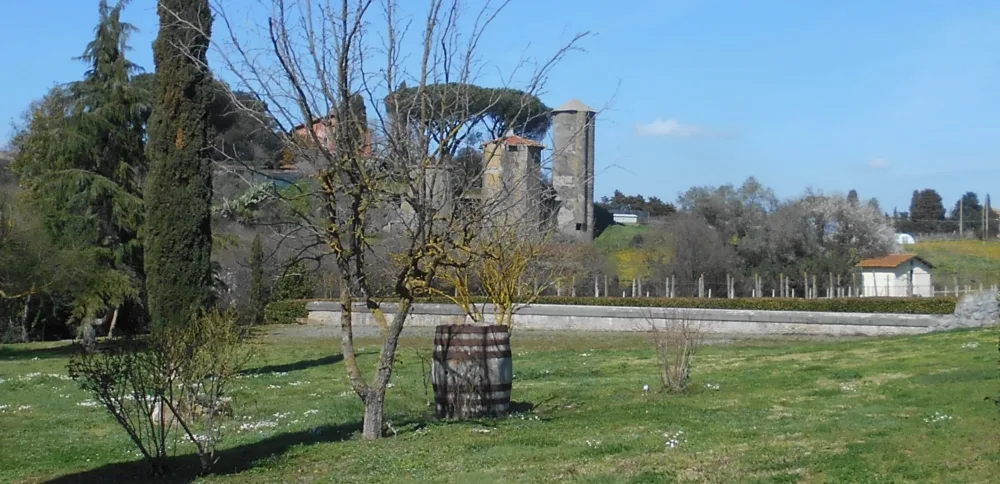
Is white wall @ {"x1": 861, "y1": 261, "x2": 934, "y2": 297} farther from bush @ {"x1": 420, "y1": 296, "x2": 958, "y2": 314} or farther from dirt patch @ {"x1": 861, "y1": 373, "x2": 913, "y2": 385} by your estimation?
dirt patch @ {"x1": 861, "y1": 373, "x2": 913, "y2": 385}

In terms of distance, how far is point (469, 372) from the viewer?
1089 centimetres

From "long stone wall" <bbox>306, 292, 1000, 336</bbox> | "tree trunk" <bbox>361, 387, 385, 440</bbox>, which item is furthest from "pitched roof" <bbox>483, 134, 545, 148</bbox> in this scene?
"long stone wall" <bbox>306, 292, 1000, 336</bbox>

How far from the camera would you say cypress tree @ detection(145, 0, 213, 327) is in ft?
59.4

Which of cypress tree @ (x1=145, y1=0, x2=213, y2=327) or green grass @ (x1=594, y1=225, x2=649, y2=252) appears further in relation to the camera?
green grass @ (x1=594, y1=225, x2=649, y2=252)

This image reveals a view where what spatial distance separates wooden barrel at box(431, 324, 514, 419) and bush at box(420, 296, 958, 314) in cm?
1912

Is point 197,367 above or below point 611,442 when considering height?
above

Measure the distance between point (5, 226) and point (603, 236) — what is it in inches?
2176

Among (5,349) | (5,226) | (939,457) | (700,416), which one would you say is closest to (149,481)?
(700,416)

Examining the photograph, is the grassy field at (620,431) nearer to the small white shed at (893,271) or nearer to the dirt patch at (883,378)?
the dirt patch at (883,378)

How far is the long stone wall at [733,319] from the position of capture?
26.5m

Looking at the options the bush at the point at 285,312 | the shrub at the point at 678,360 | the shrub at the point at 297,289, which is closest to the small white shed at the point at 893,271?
the shrub at the point at 297,289

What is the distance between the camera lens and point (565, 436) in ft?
30.5

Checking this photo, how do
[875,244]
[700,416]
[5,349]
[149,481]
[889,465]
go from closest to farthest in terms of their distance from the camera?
[889,465] → [149,481] → [700,416] → [5,349] → [875,244]

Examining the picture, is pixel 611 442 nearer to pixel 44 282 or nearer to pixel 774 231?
pixel 44 282
